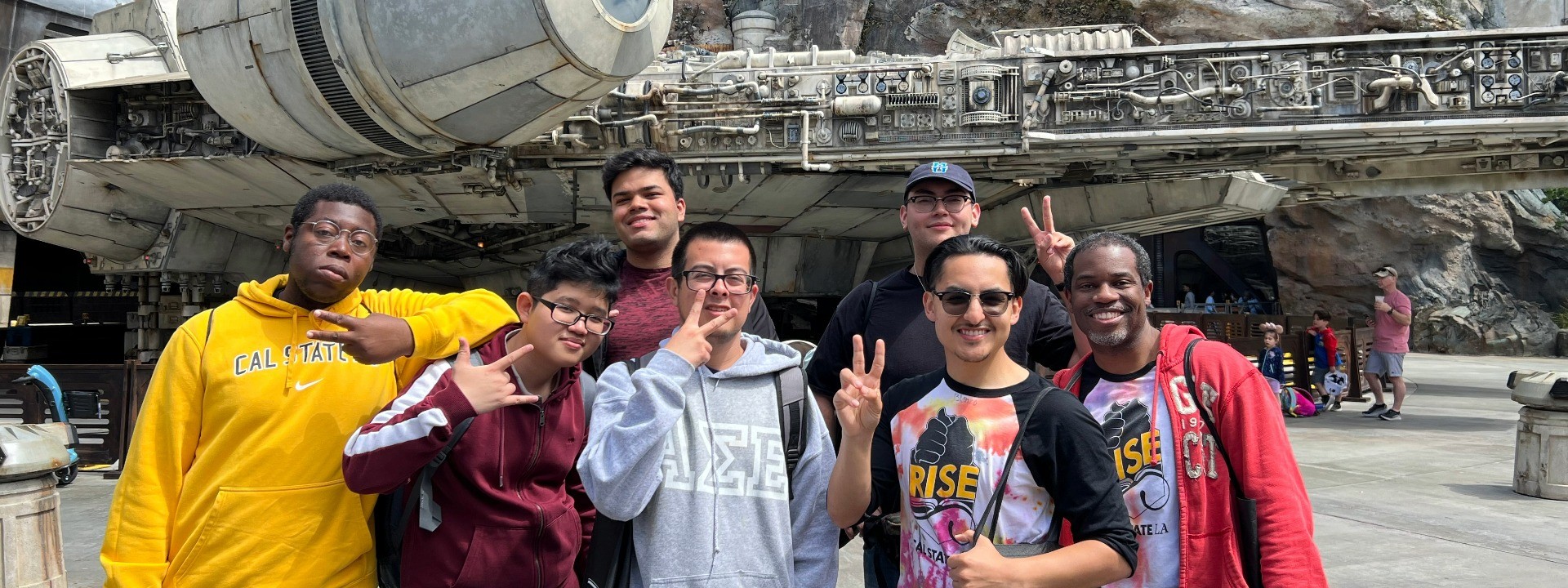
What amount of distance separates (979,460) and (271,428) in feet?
6.72

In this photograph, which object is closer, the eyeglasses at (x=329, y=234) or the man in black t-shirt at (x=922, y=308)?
the eyeglasses at (x=329, y=234)

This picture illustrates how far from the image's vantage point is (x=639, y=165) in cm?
378

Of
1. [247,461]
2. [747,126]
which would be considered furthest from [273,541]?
[747,126]

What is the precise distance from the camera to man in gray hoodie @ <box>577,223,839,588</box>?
2.59 m

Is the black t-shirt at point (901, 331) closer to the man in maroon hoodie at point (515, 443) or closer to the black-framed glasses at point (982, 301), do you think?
the black-framed glasses at point (982, 301)

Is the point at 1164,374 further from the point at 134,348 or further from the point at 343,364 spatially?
the point at 134,348

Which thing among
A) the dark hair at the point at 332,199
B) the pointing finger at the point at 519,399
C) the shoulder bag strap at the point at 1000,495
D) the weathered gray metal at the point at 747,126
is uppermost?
the weathered gray metal at the point at 747,126

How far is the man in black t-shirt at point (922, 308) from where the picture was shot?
3.52 meters

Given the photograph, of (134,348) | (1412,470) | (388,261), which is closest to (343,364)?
(1412,470)

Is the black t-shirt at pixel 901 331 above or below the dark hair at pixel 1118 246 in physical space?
below

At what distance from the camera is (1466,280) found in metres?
31.1

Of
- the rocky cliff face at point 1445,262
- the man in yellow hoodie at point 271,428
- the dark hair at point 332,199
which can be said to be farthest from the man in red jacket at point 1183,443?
the rocky cliff face at point 1445,262

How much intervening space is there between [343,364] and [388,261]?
15435 mm

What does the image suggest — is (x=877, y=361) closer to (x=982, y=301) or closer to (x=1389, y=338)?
(x=982, y=301)
